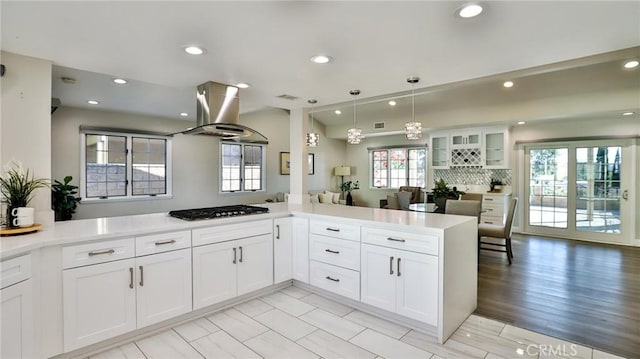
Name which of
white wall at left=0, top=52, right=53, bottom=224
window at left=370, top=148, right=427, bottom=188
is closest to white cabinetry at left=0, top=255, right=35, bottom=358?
white wall at left=0, top=52, right=53, bottom=224

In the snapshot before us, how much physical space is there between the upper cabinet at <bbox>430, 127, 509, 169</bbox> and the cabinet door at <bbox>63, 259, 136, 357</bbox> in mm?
6538

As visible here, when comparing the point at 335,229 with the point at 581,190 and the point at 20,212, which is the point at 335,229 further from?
the point at 581,190

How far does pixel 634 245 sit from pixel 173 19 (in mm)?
7701

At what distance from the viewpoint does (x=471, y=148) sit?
22.0ft

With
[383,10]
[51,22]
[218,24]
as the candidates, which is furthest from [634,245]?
[51,22]

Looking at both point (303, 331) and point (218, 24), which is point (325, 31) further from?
point (303, 331)

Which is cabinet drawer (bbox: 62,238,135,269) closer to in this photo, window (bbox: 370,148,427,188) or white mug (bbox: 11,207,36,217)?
white mug (bbox: 11,207,36,217)

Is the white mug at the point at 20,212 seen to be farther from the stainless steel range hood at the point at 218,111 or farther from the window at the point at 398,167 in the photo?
the window at the point at 398,167

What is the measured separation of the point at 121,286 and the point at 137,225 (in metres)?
0.46

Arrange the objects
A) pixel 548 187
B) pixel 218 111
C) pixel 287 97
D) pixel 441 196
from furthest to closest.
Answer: pixel 548 187
pixel 441 196
pixel 287 97
pixel 218 111

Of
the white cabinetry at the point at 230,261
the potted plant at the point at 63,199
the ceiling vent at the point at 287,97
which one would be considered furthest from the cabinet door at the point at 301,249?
the potted plant at the point at 63,199

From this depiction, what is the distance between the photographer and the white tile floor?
7.08 feet

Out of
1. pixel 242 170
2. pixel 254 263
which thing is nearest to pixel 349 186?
pixel 242 170

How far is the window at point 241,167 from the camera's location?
292 inches
